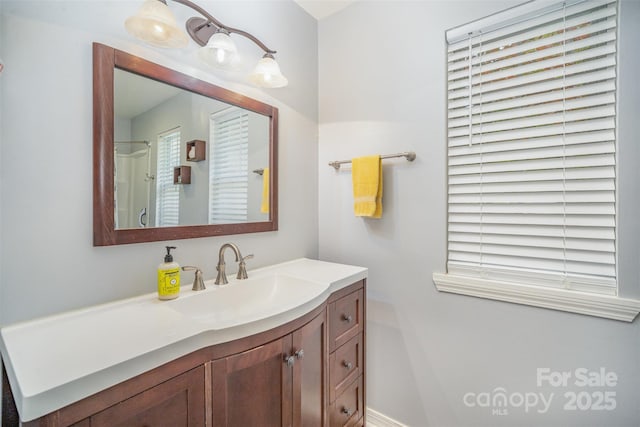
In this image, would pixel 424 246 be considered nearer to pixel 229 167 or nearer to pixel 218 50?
pixel 229 167

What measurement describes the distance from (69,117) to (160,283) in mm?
618

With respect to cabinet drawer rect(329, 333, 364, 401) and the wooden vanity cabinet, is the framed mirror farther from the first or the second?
cabinet drawer rect(329, 333, 364, 401)

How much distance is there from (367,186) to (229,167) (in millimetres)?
740

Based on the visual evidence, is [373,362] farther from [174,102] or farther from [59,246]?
[174,102]

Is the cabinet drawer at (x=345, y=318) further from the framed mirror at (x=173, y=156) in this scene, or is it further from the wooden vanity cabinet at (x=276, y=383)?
the framed mirror at (x=173, y=156)

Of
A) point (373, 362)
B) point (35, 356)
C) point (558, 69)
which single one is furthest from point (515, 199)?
point (35, 356)

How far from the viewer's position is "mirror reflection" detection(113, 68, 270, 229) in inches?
40.3

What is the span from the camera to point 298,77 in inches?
68.4

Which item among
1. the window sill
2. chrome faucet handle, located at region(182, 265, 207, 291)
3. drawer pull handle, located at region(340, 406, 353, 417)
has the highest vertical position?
chrome faucet handle, located at region(182, 265, 207, 291)

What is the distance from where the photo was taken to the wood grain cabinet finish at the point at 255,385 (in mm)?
625

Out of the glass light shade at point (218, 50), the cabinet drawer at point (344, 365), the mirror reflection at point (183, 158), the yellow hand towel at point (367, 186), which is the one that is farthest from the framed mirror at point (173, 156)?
the cabinet drawer at point (344, 365)

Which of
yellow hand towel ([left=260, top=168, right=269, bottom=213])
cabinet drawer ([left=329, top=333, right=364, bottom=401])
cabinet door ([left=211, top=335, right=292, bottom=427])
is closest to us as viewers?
cabinet door ([left=211, top=335, right=292, bottom=427])

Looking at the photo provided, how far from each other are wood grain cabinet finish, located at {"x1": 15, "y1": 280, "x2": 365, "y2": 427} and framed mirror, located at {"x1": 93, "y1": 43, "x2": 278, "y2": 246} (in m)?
0.54

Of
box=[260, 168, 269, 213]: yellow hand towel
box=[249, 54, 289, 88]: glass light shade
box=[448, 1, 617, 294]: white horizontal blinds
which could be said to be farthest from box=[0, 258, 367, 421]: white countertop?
box=[249, 54, 289, 88]: glass light shade
